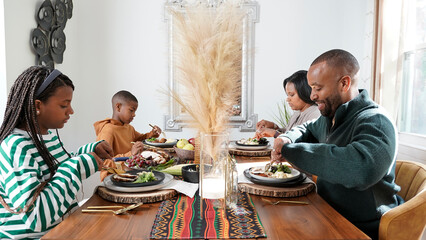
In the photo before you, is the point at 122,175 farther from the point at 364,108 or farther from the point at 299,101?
the point at 299,101

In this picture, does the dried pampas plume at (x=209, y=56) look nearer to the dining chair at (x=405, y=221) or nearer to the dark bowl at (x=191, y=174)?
the dark bowl at (x=191, y=174)

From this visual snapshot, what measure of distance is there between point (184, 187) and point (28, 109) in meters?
0.70

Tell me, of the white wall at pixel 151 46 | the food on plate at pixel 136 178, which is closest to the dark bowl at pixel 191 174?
the food on plate at pixel 136 178

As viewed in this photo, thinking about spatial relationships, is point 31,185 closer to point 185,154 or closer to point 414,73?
point 185,154

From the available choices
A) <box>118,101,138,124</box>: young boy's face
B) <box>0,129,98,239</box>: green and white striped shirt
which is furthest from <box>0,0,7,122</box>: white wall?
<box>0,129,98,239</box>: green and white striped shirt

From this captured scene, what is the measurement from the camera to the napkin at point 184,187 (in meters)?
1.36

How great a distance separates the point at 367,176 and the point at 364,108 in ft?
1.23

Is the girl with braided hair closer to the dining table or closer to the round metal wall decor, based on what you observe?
the dining table

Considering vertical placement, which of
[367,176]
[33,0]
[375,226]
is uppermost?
[33,0]

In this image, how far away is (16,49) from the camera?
2.61 metres

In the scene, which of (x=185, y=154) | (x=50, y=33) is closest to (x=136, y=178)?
(x=185, y=154)

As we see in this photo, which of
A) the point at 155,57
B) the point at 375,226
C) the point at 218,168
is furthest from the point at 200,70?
the point at 155,57

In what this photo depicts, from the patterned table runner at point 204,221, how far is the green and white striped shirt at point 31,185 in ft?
Answer: 1.12

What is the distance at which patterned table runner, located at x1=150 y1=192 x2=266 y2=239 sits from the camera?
3.24ft
